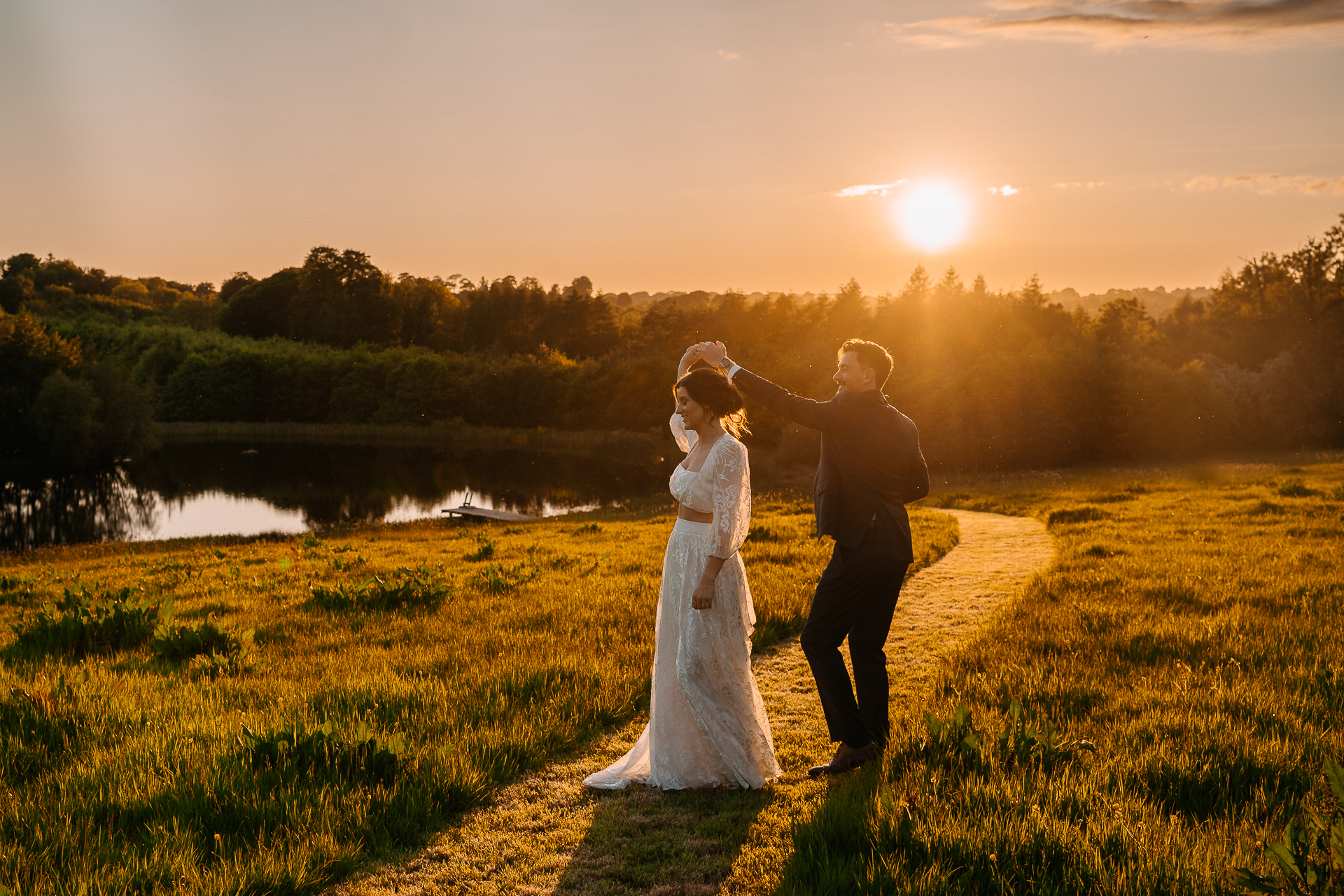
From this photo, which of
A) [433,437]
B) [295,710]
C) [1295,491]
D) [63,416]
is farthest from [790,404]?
[433,437]

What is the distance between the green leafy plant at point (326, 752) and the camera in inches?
170

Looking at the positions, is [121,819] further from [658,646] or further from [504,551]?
[504,551]

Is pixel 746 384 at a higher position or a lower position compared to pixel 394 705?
higher

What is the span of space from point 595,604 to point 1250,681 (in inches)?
227

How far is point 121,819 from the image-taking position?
12.7 ft

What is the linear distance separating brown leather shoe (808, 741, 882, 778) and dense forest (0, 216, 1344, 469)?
3735 centimetres

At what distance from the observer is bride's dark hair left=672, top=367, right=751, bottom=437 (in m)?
4.51

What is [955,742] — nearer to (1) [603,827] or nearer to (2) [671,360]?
(1) [603,827]

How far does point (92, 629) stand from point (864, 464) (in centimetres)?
754

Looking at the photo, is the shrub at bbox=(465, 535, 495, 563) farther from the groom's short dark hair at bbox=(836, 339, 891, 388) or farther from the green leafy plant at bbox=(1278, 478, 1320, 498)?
the green leafy plant at bbox=(1278, 478, 1320, 498)

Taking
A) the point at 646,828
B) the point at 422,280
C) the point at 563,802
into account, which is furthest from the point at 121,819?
the point at 422,280

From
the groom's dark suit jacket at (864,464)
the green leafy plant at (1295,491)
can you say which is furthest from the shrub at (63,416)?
the green leafy plant at (1295,491)

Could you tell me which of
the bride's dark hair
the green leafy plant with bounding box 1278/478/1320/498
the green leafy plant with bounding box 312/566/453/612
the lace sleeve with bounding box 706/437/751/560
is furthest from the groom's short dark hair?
the green leafy plant with bounding box 1278/478/1320/498

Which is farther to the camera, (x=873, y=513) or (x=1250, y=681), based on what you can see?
(x=1250, y=681)
